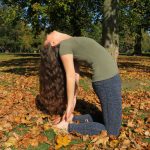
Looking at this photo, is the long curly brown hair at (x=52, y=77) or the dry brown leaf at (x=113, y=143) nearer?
the dry brown leaf at (x=113, y=143)

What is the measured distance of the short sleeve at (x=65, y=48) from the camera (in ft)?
20.6

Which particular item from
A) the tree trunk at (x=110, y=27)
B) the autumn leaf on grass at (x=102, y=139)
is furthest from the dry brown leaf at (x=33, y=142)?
the tree trunk at (x=110, y=27)

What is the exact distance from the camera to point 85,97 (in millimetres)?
10469

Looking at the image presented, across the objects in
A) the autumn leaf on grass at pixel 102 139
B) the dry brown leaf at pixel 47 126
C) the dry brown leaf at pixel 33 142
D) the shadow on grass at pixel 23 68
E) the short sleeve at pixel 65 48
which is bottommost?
the shadow on grass at pixel 23 68

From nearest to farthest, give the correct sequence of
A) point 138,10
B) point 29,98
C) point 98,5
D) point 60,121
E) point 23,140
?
1. point 23,140
2. point 60,121
3. point 29,98
4. point 138,10
5. point 98,5

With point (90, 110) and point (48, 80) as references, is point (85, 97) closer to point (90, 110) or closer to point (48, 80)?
point (90, 110)

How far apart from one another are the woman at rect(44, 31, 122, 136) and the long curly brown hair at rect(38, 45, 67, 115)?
14 centimetres

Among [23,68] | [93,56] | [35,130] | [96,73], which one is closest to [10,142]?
[35,130]

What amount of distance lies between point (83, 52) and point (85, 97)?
13.6 ft

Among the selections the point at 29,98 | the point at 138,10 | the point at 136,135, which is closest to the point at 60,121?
the point at 136,135

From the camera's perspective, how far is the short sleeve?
6289mm

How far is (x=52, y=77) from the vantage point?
21.2ft

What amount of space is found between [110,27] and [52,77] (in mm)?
10611

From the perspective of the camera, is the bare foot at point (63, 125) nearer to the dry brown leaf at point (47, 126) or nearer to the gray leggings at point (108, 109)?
the gray leggings at point (108, 109)
